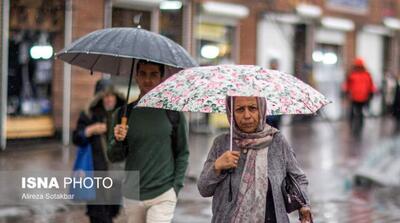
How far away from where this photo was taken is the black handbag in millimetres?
4094

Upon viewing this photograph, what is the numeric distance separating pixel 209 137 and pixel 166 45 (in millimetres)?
13019

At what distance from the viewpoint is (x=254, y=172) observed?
13.2 feet

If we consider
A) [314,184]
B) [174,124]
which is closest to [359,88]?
[314,184]

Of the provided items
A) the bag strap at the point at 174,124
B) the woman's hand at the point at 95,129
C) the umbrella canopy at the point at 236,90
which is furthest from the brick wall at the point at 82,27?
the umbrella canopy at the point at 236,90

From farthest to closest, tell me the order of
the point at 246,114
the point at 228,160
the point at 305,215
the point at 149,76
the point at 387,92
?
the point at 387,92
the point at 149,76
the point at 305,215
the point at 246,114
the point at 228,160

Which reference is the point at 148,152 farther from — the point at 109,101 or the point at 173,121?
the point at 109,101

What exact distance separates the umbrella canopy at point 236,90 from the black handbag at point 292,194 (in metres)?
0.36

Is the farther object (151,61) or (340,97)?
(340,97)

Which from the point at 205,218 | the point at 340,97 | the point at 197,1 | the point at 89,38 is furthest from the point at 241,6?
the point at 89,38

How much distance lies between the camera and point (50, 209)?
335 inches

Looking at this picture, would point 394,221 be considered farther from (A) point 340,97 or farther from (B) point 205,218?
(A) point 340,97

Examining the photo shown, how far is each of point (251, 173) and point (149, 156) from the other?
4.08 ft

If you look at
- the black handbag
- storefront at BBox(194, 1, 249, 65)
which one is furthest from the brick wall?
the black handbag

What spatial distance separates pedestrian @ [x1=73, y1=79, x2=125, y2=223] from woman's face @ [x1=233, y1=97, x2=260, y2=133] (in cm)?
262
